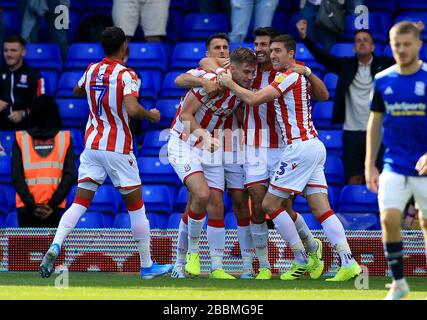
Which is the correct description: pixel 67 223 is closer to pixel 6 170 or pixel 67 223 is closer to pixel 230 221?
pixel 230 221

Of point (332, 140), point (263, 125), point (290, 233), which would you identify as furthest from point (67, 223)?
point (332, 140)

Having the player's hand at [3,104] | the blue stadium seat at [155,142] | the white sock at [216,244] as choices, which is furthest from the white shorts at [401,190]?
the player's hand at [3,104]

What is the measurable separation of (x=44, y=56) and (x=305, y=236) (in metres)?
5.10

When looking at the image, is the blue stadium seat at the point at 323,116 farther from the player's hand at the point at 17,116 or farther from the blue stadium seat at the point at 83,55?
the player's hand at the point at 17,116

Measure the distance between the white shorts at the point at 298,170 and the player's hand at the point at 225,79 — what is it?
2.60 ft

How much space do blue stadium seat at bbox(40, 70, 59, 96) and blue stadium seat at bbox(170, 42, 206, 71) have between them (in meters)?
1.43

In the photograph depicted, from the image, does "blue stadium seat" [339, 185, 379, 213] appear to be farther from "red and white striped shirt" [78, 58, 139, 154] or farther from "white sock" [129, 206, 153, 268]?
"red and white striped shirt" [78, 58, 139, 154]

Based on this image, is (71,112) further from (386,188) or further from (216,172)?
(386,188)

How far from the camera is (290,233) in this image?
1074 cm

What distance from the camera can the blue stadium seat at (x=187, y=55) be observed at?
14234mm

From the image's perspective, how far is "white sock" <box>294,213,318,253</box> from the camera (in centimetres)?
1105

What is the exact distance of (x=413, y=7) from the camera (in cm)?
1459

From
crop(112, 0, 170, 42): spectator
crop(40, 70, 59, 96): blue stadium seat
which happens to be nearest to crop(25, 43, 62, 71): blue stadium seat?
crop(40, 70, 59, 96): blue stadium seat

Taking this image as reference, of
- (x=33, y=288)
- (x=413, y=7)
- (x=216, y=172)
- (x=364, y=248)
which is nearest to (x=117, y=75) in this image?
(x=216, y=172)
